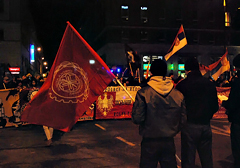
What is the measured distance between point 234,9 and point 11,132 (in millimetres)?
39601

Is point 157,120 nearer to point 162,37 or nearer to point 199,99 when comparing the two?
point 199,99

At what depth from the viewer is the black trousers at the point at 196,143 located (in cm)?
362

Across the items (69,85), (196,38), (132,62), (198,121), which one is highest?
(196,38)

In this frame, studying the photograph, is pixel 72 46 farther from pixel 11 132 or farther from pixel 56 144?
pixel 11 132

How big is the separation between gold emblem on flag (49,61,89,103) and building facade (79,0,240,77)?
31.7m

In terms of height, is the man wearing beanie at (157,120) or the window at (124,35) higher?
the window at (124,35)

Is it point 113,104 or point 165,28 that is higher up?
point 165,28

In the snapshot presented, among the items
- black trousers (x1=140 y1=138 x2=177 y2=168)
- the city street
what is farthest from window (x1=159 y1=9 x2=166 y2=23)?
black trousers (x1=140 y1=138 x2=177 y2=168)

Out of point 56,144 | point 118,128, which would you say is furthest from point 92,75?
point 118,128

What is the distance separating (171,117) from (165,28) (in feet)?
118

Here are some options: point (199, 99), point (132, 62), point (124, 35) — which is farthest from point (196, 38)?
point (199, 99)

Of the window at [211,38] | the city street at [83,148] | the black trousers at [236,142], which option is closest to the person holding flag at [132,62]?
the city street at [83,148]

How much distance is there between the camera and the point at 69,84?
470cm

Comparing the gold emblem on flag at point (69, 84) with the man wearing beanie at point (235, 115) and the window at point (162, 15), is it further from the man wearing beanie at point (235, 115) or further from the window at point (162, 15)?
the window at point (162, 15)
